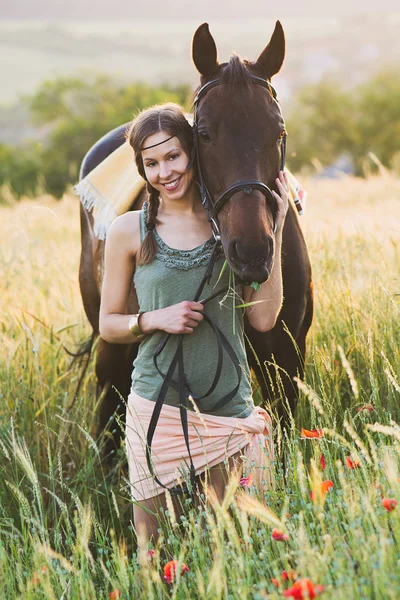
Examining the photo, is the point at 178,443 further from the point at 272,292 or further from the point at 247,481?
the point at 272,292

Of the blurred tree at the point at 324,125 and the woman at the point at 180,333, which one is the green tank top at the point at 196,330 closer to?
the woman at the point at 180,333

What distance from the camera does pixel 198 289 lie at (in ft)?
7.79

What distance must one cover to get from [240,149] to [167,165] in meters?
0.26

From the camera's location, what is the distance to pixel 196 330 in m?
2.41

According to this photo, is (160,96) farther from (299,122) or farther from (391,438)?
(391,438)

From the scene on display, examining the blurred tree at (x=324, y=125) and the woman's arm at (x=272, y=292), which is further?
the blurred tree at (x=324, y=125)

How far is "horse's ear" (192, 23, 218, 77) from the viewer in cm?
260

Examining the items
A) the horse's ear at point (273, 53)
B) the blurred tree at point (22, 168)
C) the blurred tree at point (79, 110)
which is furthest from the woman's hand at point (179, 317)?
the blurred tree at point (22, 168)

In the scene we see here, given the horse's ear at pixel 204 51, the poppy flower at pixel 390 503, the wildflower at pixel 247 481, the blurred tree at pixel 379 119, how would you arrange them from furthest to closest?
the blurred tree at pixel 379 119 → the horse's ear at pixel 204 51 → the wildflower at pixel 247 481 → the poppy flower at pixel 390 503

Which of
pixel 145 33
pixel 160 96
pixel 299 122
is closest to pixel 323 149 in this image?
pixel 299 122

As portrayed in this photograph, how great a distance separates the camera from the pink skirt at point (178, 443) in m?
2.35

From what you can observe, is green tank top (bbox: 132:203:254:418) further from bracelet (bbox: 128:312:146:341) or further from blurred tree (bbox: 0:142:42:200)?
blurred tree (bbox: 0:142:42:200)

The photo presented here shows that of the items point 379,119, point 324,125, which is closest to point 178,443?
point 324,125

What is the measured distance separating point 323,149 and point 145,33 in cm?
17930
